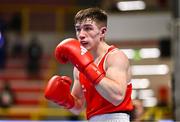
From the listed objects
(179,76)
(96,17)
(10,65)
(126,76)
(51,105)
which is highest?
(96,17)

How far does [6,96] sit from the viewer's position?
12055 mm

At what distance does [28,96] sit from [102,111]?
1062 centimetres

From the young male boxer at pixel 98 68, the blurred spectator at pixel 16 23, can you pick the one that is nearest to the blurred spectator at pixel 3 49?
the blurred spectator at pixel 16 23

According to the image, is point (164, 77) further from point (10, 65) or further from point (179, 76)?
point (179, 76)

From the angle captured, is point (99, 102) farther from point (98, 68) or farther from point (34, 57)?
point (34, 57)

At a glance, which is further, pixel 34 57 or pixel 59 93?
pixel 34 57

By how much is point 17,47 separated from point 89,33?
37.1ft

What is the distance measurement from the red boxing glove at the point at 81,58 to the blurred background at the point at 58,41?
30.1 feet

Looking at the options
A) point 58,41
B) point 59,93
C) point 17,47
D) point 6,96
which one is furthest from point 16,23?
point 59,93

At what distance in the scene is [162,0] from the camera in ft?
49.2

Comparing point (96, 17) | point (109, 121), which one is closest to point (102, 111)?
point (109, 121)

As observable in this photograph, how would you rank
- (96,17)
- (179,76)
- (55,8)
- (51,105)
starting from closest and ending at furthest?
(96,17) → (179,76) → (51,105) → (55,8)

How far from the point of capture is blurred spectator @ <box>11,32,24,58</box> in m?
14.3

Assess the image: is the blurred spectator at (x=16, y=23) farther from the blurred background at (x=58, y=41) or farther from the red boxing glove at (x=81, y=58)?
the red boxing glove at (x=81, y=58)
